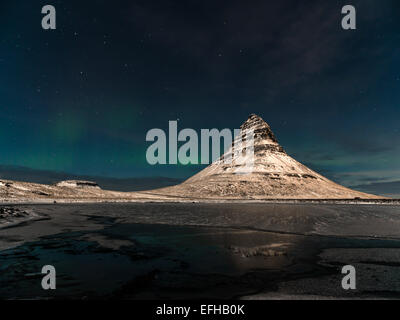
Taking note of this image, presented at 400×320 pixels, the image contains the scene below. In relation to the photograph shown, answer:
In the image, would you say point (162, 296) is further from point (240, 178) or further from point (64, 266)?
point (240, 178)

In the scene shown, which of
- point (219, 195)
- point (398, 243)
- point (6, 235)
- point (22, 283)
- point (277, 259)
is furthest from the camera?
point (219, 195)

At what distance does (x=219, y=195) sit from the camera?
167000 mm

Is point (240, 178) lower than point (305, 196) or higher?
higher

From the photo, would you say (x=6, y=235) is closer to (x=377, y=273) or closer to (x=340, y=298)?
(x=340, y=298)

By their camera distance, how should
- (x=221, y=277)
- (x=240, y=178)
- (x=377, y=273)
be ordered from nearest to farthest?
(x=221, y=277) < (x=377, y=273) < (x=240, y=178)

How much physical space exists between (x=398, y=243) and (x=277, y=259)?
9919 mm

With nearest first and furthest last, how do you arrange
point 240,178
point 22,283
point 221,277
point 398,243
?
point 22,283 → point 221,277 → point 398,243 → point 240,178

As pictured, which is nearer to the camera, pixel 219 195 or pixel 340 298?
pixel 340 298
